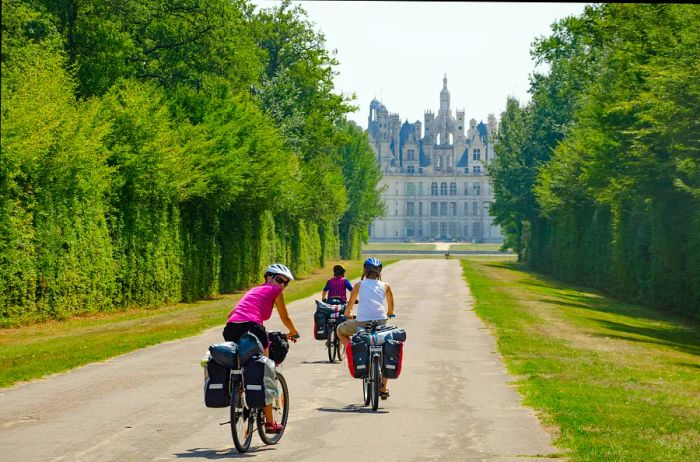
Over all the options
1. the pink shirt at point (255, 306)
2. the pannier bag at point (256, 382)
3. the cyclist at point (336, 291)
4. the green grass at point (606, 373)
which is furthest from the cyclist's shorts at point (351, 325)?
the cyclist at point (336, 291)

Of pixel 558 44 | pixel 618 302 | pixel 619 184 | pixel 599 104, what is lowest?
pixel 618 302

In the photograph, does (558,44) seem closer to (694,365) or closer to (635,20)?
(635,20)

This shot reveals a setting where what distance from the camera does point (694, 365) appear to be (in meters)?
24.8

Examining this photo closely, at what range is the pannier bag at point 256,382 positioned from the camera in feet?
36.9

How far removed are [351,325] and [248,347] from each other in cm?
419

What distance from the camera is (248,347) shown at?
11391mm

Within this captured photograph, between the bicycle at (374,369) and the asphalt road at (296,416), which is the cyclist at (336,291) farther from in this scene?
the bicycle at (374,369)

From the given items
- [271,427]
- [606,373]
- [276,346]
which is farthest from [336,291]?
[271,427]

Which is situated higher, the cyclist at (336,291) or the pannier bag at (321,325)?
the cyclist at (336,291)

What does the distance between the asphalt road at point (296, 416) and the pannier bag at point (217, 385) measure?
1.72ft

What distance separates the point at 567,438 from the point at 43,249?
20949 millimetres

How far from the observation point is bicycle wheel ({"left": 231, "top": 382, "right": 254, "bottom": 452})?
11.1m

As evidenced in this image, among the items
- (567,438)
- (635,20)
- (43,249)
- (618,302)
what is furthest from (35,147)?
(618,302)

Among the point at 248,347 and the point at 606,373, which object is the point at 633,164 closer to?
the point at 606,373
